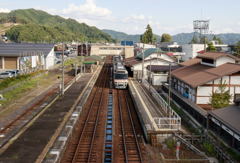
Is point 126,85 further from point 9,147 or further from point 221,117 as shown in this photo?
point 9,147

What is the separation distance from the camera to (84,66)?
47219 mm

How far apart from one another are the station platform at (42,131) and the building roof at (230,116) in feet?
33.1

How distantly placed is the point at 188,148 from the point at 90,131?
743cm

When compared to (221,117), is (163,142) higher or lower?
lower

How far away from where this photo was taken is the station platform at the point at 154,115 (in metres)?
16.0

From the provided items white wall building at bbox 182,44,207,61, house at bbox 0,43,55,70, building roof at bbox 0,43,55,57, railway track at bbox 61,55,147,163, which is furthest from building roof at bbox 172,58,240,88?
white wall building at bbox 182,44,207,61

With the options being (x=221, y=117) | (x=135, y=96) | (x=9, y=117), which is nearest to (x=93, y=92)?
(x=135, y=96)

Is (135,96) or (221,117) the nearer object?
(221,117)

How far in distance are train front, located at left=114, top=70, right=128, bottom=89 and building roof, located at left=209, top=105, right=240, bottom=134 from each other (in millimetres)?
17675

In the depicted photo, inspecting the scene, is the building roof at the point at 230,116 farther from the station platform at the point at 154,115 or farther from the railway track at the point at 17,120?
the railway track at the point at 17,120

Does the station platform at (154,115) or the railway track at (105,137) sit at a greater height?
the station platform at (154,115)

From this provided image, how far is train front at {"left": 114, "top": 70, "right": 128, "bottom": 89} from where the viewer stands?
32531 mm

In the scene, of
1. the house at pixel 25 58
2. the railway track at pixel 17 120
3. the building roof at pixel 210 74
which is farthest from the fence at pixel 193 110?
the house at pixel 25 58

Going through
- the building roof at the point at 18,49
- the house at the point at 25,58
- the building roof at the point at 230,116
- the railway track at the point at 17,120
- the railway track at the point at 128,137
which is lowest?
the railway track at the point at 128,137
